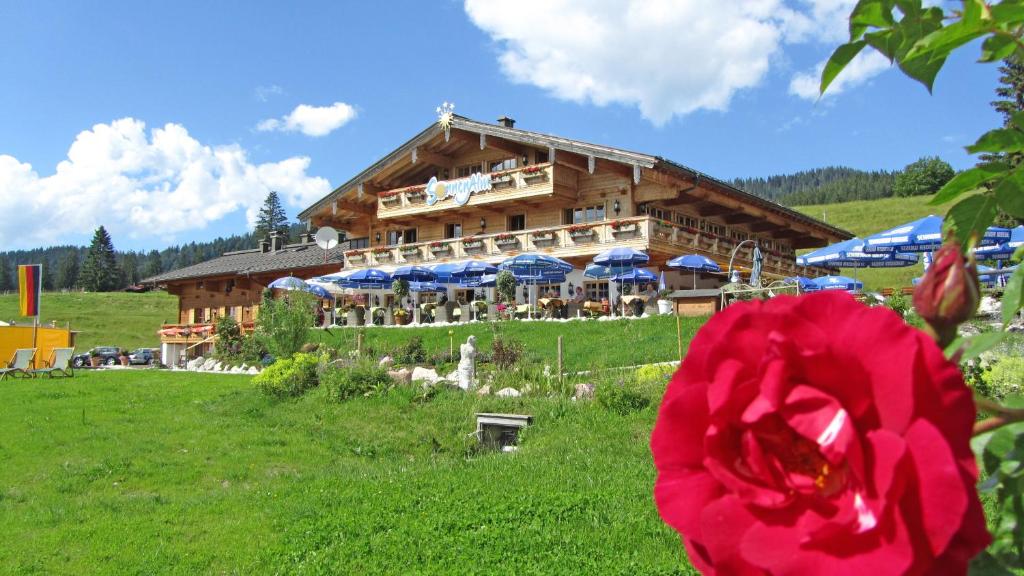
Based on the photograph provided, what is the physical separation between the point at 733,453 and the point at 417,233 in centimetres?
3516

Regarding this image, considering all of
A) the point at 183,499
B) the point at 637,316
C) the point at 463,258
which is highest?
the point at 463,258

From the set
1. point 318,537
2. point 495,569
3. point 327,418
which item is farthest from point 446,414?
point 495,569

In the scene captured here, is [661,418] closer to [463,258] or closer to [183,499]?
[183,499]

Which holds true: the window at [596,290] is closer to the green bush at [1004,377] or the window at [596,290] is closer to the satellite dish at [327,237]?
the satellite dish at [327,237]

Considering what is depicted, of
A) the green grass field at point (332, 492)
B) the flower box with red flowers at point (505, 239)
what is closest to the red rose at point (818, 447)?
the green grass field at point (332, 492)

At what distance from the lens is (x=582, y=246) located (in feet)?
89.4

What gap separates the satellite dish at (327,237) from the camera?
35322mm

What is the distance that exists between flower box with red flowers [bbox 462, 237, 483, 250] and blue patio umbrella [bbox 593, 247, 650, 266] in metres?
7.58

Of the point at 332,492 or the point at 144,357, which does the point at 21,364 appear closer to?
the point at 332,492

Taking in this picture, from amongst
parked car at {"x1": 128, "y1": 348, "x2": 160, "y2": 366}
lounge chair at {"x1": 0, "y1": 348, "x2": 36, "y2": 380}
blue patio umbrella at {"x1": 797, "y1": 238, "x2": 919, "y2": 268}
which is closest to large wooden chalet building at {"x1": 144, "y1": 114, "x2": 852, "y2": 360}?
parked car at {"x1": 128, "y1": 348, "x2": 160, "y2": 366}

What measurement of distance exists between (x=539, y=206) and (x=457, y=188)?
12.4 feet

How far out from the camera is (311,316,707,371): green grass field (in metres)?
16.2

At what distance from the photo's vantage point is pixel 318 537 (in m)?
5.77

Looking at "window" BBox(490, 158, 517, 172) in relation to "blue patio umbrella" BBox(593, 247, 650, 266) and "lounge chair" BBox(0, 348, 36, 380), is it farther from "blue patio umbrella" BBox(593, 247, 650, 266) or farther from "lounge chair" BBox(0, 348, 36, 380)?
"lounge chair" BBox(0, 348, 36, 380)
